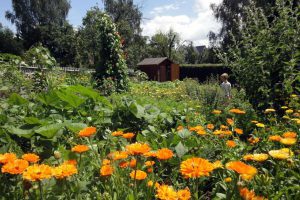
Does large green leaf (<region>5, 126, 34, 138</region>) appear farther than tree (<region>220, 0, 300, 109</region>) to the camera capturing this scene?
No

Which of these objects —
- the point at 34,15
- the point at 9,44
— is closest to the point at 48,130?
the point at 9,44

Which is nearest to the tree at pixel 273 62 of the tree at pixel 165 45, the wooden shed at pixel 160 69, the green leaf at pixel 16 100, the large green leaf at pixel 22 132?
the green leaf at pixel 16 100

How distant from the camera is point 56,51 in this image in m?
35.3

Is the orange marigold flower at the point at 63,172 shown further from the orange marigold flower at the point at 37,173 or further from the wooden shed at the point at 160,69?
the wooden shed at the point at 160,69

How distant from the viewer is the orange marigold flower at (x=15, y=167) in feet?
4.00

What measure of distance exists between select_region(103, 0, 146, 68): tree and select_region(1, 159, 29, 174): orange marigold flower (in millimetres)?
33575

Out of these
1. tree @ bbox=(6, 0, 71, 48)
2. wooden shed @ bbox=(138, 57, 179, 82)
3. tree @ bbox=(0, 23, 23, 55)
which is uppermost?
tree @ bbox=(6, 0, 71, 48)

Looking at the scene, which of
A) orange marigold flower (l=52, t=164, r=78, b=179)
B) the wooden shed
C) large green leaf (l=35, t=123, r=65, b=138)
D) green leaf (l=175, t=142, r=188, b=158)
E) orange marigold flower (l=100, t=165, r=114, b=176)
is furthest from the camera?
the wooden shed

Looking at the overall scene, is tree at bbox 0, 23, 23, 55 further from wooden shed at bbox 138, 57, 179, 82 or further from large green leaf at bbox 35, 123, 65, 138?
large green leaf at bbox 35, 123, 65, 138

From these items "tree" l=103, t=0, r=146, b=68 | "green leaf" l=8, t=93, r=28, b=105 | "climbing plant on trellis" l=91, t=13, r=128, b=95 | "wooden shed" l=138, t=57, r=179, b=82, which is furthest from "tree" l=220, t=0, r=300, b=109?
"tree" l=103, t=0, r=146, b=68

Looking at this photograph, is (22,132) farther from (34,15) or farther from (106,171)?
(34,15)

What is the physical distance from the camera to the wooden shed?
27.9 m

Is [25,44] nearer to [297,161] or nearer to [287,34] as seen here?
[287,34]

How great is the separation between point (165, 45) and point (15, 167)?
159 feet
